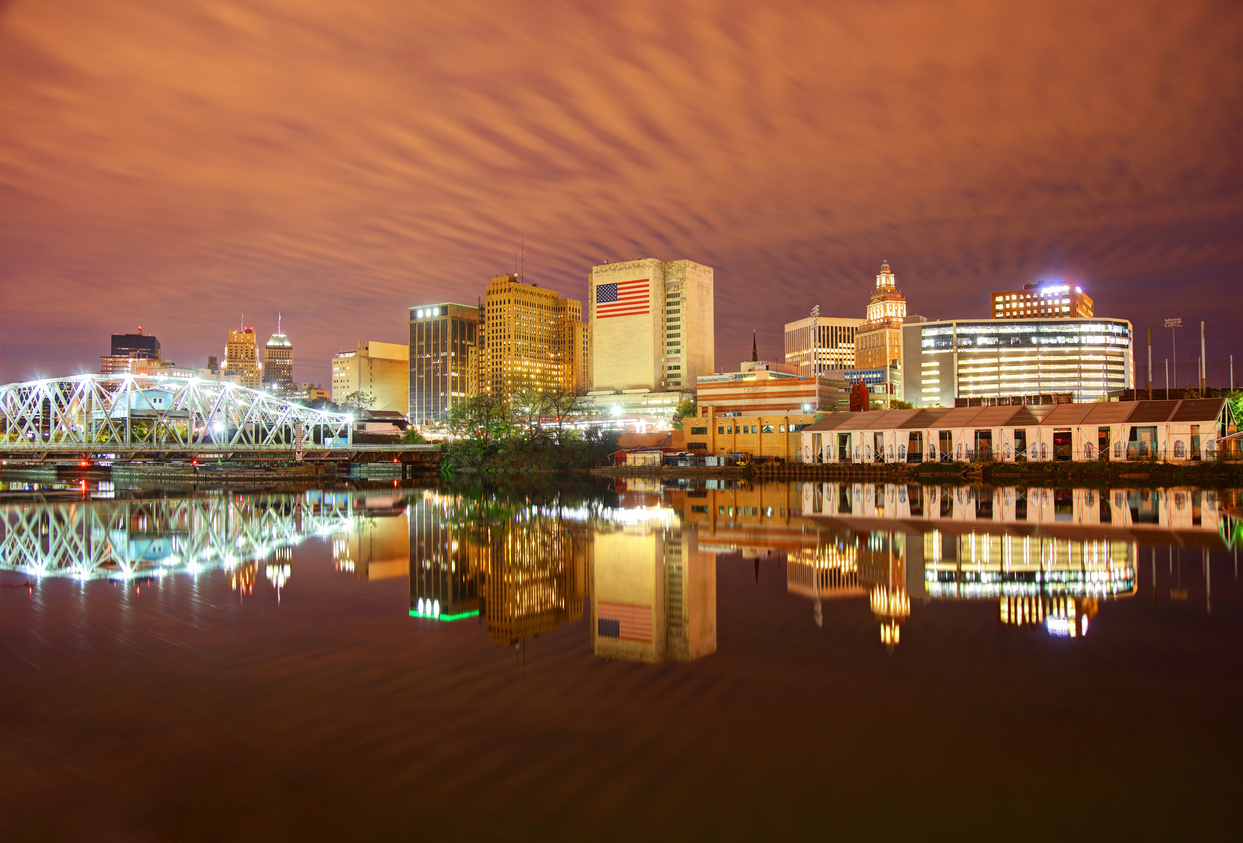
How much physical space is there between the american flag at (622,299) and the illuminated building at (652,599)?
493ft

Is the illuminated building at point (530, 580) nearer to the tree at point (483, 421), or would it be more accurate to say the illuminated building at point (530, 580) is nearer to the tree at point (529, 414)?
the tree at point (483, 421)

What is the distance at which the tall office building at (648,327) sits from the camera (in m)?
170

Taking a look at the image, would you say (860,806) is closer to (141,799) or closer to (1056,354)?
(141,799)

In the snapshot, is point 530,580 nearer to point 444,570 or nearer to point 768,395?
point 444,570

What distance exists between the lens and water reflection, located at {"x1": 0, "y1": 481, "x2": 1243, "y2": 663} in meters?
13.3

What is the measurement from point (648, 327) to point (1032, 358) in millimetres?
82841

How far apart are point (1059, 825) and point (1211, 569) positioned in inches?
562

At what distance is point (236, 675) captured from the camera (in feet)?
32.9

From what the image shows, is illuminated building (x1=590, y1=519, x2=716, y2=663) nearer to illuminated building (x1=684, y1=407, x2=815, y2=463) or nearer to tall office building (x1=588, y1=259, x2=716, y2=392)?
illuminated building (x1=684, y1=407, x2=815, y2=463)

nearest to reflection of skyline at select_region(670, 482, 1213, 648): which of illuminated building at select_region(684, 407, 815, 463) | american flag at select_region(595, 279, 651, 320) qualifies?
illuminated building at select_region(684, 407, 815, 463)

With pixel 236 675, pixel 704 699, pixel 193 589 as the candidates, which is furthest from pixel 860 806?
pixel 193 589

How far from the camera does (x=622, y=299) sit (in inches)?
6801

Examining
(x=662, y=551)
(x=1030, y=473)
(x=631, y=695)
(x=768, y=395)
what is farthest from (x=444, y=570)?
(x=768, y=395)

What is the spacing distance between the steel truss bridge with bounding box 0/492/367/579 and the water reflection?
0.13 meters
